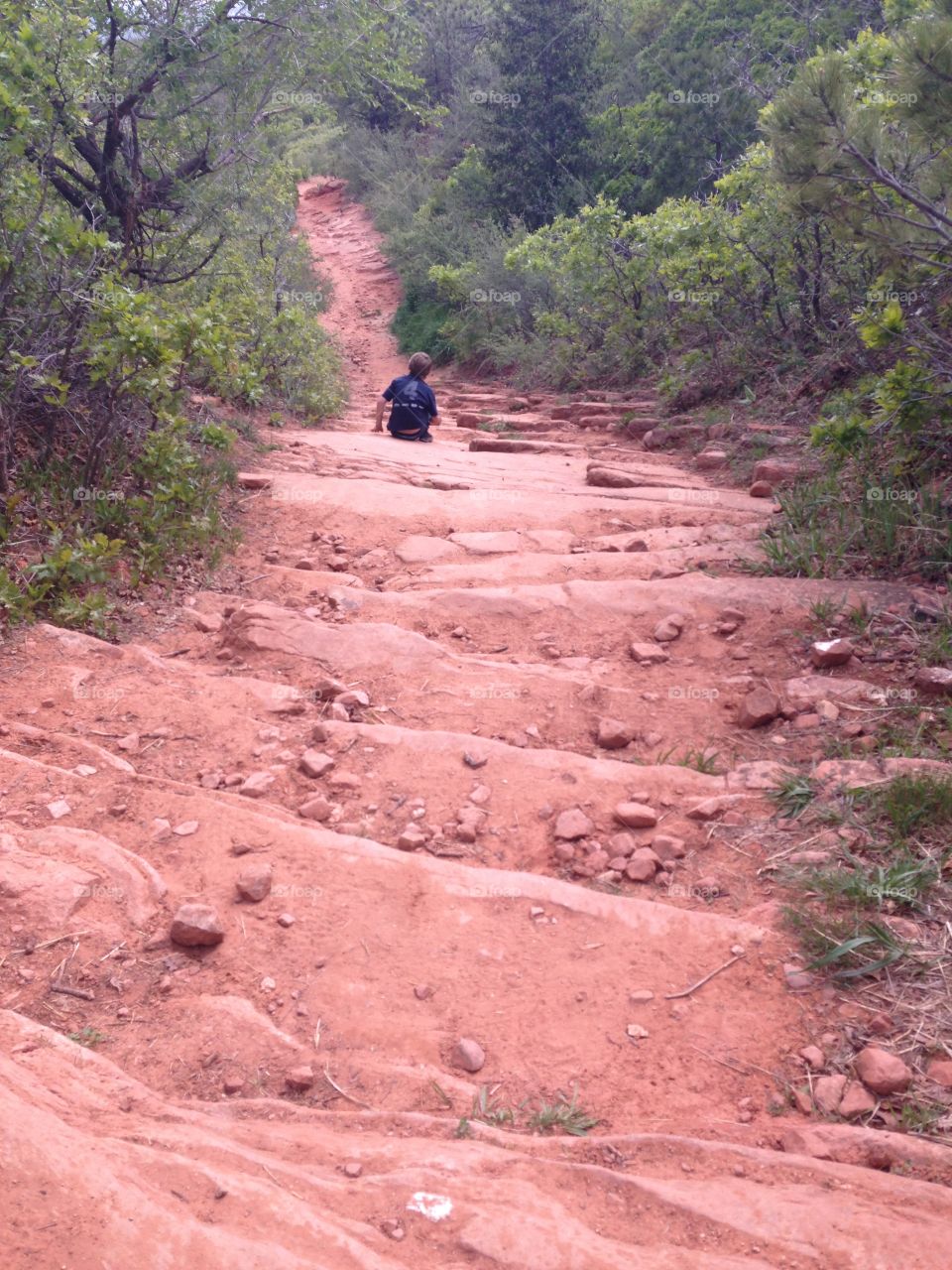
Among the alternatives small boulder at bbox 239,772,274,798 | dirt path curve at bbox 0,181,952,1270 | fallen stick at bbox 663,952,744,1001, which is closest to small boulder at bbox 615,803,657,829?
dirt path curve at bbox 0,181,952,1270

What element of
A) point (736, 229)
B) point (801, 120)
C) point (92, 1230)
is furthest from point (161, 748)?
point (736, 229)

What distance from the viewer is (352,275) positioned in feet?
72.1

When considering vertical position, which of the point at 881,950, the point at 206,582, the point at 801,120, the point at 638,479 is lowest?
the point at 881,950

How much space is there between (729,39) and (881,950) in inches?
665

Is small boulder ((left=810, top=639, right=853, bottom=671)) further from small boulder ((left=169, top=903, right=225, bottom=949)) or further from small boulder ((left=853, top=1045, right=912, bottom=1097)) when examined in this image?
small boulder ((left=169, top=903, right=225, bottom=949))

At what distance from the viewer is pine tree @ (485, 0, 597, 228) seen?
55.1 ft

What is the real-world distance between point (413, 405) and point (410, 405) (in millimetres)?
28

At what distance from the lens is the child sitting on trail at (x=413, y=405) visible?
9320 mm

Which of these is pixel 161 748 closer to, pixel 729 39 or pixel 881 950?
pixel 881 950

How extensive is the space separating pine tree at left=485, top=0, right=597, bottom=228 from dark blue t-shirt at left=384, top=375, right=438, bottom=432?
28.8 ft

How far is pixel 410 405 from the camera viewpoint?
9305 mm

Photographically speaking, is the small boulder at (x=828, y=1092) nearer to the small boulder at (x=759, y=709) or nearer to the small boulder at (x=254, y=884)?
the small boulder at (x=254, y=884)

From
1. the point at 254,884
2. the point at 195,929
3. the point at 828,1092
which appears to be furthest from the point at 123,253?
the point at 828,1092

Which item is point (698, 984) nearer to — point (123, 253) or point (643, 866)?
point (643, 866)
